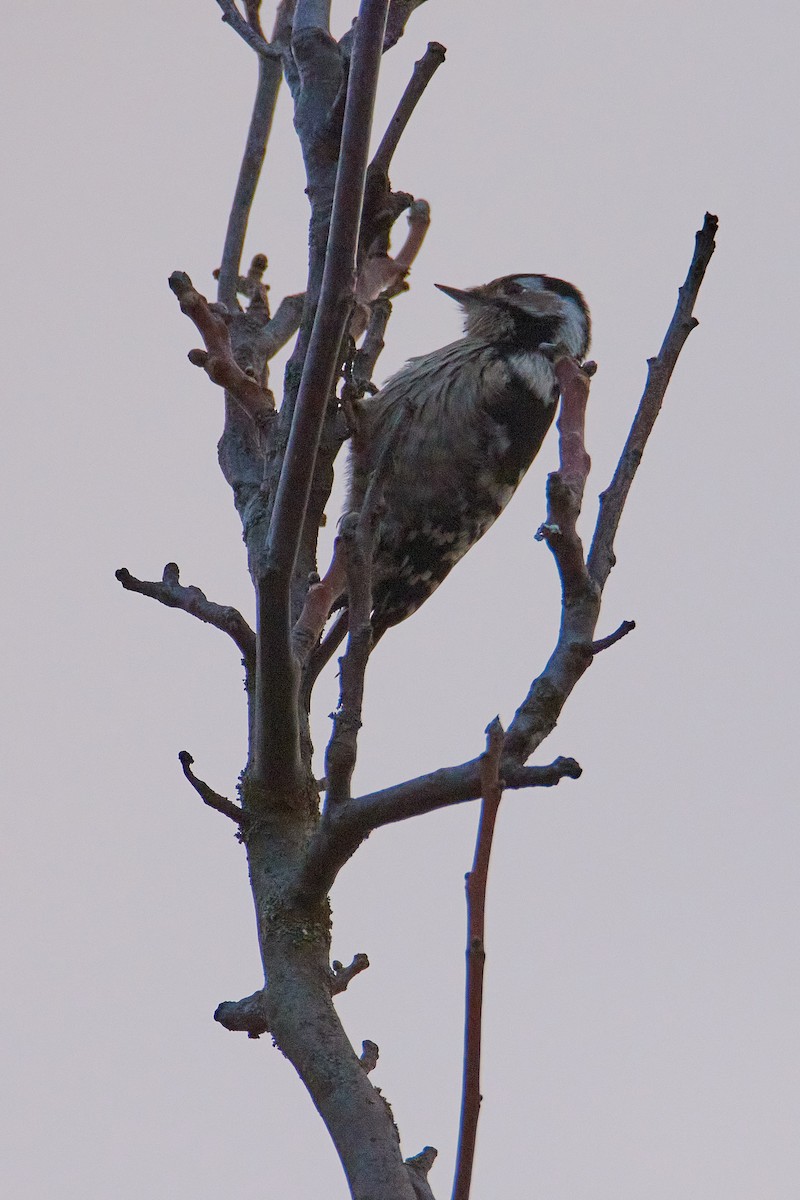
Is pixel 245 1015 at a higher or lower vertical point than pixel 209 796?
lower

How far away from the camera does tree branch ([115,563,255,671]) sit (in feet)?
10.1

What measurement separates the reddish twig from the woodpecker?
4.02 feet

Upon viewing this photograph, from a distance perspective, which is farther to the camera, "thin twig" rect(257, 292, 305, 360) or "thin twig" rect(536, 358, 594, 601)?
"thin twig" rect(257, 292, 305, 360)

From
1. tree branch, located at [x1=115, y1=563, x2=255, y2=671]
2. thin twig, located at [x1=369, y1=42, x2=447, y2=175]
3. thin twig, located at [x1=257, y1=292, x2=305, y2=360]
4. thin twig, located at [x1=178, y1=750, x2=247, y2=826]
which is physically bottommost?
thin twig, located at [x1=178, y1=750, x2=247, y2=826]

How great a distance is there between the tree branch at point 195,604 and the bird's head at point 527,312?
9.12 feet

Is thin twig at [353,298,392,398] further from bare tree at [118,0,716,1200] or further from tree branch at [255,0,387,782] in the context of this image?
tree branch at [255,0,387,782]

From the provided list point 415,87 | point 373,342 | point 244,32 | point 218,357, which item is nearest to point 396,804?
point 218,357

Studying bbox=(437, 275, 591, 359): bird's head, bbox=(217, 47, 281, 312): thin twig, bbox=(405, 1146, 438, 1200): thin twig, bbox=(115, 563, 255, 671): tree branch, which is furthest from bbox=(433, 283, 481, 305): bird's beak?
bbox=(405, 1146, 438, 1200): thin twig

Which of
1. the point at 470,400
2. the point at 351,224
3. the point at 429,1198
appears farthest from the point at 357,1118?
the point at 470,400

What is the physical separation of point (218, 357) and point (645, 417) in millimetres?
1385

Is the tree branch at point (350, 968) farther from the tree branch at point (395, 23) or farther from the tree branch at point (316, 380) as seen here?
the tree branch at point (395, 23)

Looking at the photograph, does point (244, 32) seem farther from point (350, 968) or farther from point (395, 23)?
point (350, 968)

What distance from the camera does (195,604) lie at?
10.3 ft

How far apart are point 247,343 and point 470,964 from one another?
9.29 ft
